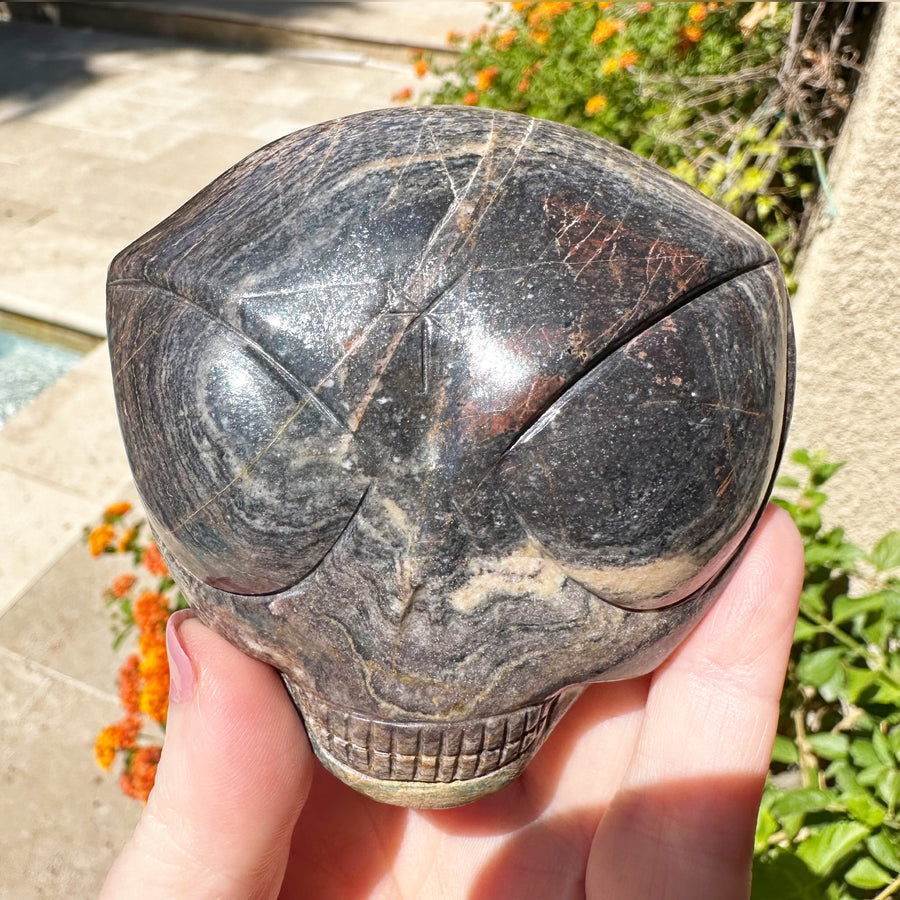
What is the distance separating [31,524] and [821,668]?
10.5 ft

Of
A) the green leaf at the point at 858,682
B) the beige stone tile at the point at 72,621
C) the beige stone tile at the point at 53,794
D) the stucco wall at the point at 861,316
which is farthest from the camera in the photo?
the beige stone tile at the point at 72,621

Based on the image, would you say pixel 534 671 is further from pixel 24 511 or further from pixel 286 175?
pixel 24 511

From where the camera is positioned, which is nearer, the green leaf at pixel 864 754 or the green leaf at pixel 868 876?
the green leaf at pixel 868 876

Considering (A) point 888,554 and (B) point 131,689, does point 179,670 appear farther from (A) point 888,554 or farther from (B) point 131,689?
(A) point 888,554

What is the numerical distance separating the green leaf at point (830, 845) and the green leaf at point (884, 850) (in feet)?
0.16

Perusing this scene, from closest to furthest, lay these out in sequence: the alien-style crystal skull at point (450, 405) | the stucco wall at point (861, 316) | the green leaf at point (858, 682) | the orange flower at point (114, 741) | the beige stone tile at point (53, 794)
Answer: the alien-style crystal skull at point (450, 405) → the green leaf at point (858, 682) → the orange flower at point (114, 741) → the stucco wall at point (861, 316) → the beige stone tile at point (53, 794)

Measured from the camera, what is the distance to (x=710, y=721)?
6.01ft

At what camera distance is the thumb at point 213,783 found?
156 cm

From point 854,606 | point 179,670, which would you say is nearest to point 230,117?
point 179,670

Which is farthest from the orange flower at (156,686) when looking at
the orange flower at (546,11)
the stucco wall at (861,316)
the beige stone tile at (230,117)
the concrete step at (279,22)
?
the concrete step at (279,22)

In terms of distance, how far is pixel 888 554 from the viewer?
82.5 inches

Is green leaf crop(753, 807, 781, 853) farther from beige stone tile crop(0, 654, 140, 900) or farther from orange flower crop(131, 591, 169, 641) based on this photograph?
beige stone tile crop(0, 654, 140, 900)

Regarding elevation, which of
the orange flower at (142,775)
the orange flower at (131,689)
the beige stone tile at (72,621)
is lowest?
the beige stone tile at (72,621)

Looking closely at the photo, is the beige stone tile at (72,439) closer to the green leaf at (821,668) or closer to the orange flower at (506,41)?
the orange flower at (506,41)
